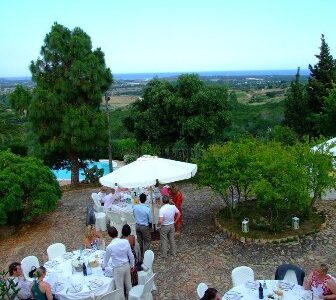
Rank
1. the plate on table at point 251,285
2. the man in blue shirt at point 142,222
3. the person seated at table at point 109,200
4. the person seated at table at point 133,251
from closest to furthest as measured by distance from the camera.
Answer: the plate on table at point 251,285 < the person seated at table at point 133,251 < the man in blue shirt at point 142,222 < the person seated at table at point 109,200

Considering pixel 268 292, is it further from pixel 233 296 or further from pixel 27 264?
pixel 27 264

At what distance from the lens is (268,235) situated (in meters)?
11.0

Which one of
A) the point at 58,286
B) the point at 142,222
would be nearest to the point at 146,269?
the point at 142,222

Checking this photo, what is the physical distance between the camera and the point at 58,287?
7.70 metres

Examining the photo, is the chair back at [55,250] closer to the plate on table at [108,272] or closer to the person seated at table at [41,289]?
the plate on table at [108,272]

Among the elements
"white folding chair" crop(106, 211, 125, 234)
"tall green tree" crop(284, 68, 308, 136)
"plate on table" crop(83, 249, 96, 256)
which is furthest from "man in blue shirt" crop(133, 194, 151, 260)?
"tall green tree" crop(284, 68, 308, 136)

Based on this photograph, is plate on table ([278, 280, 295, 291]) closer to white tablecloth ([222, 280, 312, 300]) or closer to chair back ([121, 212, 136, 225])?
white tablecloth ([222, 280, 312, 300])

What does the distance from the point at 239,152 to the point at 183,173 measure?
1759 millimetres

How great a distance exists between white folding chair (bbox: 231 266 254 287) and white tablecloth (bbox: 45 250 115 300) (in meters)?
2.30

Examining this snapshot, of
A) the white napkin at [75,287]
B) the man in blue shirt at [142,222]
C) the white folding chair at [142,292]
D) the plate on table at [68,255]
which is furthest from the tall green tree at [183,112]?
the white napkin at [75,287]

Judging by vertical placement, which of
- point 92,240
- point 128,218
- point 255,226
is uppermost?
point 92,240

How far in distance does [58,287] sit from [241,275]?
11.2ft

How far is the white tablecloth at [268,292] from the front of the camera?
6.95m

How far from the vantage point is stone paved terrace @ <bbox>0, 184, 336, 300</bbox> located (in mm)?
9266
